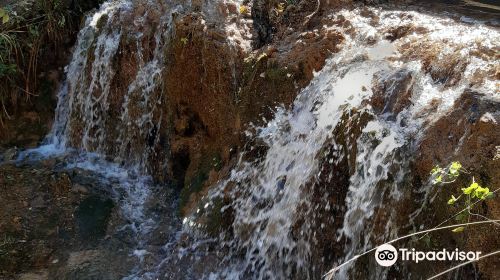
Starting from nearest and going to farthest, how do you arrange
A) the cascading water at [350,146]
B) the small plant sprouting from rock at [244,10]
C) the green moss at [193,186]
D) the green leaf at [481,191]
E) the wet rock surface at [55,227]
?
1. the green leaf at [481,191]
2. the cascading water at [350,146]
3. the wet rock surface at [55,227]
4. the green moss at [193,186]
5. the small plant sprouting from rock at [244,10]

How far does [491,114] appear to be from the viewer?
126 inches

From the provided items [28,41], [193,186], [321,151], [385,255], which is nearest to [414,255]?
[385,255]

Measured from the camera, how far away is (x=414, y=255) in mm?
3133

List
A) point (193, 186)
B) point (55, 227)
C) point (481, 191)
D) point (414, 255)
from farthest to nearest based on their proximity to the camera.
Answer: point (193, 186) < point (55, 227) < point (414, 255) < point (481, 191)

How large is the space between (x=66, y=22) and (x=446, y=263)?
5.50m

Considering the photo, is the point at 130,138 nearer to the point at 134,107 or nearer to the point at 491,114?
the point at 134,107

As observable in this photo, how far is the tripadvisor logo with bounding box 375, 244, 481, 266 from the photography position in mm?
2959

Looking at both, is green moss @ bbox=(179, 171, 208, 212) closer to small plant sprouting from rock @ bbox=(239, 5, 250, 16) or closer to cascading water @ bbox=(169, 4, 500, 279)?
cascading water @ bbox=(169, 4, 500, 279)

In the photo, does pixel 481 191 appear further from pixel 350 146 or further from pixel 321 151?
pixel 321 151

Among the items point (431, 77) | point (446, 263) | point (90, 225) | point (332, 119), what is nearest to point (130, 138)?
point (90, 225)

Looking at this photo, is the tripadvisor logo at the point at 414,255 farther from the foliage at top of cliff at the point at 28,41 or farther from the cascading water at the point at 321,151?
the foliage at top of cliff at the point at 28,41

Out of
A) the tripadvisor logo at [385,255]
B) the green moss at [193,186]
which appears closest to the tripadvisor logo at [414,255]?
the tripadvisor logo at [385,255]

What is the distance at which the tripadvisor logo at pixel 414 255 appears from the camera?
116 inches

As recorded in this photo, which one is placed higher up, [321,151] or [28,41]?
[28,41]
